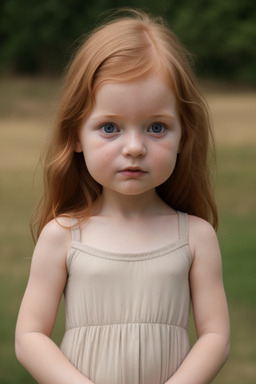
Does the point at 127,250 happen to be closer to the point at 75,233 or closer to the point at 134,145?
the point at 75,233

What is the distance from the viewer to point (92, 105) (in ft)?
8.08

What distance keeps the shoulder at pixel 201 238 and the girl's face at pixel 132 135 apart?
19 centimetres

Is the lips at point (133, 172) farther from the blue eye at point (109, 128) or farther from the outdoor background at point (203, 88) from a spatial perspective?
the outdoor background at point (203, 88)

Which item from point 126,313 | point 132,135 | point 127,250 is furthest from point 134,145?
point 126,313

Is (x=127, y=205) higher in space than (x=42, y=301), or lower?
higher

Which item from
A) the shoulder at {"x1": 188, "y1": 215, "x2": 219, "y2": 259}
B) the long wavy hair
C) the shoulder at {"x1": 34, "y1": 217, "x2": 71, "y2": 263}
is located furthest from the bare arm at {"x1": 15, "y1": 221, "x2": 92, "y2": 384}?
the shoulder at {"x1": 188, "y1": 215, "x2": 219, "y2": 259}

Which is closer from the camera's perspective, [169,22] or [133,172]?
[133,172]

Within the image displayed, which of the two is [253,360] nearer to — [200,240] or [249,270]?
[249,270]

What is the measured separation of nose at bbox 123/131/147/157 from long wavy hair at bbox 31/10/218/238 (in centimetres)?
16

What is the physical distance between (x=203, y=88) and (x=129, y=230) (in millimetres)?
584

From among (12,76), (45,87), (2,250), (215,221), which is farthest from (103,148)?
(12,76)

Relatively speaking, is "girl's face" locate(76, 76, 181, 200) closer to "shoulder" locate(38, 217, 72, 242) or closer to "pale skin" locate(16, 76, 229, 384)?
"pale skin" locate(16, 76, 229, 384)

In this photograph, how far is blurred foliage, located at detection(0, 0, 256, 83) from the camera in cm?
2575

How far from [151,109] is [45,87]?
21310 mm
